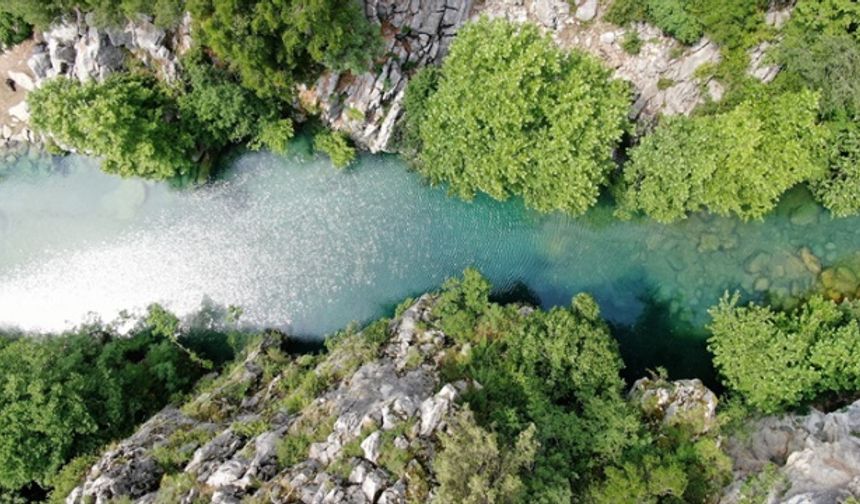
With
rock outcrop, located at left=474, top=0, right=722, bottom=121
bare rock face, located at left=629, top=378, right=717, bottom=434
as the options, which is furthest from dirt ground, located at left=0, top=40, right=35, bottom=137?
bare rock face, located at left=629, top=378, right=717, bottom=434

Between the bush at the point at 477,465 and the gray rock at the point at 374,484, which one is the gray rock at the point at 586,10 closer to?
the bush at the point at 477,465

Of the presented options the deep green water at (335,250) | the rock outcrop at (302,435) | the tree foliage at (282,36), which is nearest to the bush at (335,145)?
the deep green water at (335,250)

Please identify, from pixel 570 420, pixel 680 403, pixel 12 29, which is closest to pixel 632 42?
pixel 680 403

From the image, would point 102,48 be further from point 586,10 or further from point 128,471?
point 586,10

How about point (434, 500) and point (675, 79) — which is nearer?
point (434, 500)

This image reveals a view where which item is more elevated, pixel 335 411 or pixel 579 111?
pixel 579 111

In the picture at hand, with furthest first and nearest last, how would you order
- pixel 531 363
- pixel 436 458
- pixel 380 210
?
1. pixel 380 210
2. pixel 531 363
3. pixel 436 458

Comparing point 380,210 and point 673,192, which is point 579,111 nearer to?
point 673,192

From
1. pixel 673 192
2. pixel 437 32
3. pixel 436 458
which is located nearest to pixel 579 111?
pixel 673 192
